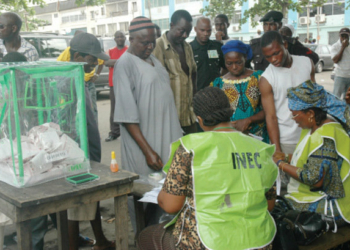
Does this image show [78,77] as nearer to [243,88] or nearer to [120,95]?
[120,95]

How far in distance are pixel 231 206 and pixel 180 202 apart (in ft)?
0.93

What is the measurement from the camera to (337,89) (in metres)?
7.88

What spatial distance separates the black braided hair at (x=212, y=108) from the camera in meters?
2.11

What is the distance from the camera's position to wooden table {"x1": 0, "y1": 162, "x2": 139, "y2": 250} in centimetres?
194

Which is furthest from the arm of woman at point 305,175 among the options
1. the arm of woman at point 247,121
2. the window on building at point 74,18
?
the window on building at point 74,18

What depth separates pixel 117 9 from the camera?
46.0m

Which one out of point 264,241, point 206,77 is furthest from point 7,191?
point 206,77

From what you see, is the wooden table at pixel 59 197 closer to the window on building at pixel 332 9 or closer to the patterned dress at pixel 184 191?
the patterned dress at pixel 184 191

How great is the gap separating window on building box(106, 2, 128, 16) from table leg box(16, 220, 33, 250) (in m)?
44.6

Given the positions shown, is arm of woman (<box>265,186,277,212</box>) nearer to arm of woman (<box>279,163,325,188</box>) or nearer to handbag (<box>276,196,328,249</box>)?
handbag (<box>276,196,328,249</box>)

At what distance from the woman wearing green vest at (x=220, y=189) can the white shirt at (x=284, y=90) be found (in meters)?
1.44

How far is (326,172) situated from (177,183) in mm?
1151

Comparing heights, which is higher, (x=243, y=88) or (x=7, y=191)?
(x=243, y=88)

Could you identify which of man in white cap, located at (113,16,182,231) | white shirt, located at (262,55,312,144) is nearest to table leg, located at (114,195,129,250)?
man in white cap, located at (113,16,182,231)
